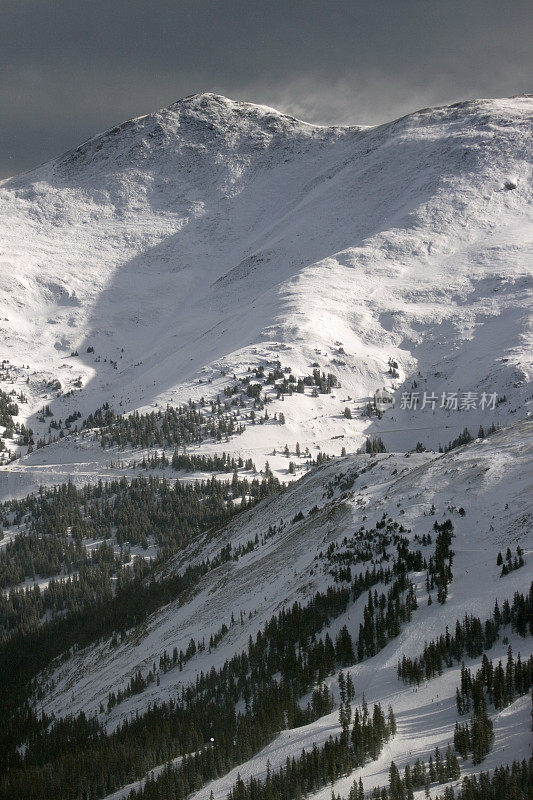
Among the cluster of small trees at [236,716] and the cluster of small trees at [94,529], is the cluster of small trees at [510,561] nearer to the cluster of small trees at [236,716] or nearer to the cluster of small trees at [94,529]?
the cluster of small trees at [236,716]

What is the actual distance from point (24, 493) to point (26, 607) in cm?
5585

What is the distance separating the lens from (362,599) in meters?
44.9

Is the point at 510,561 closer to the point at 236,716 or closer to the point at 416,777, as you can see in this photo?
the point at 416,777

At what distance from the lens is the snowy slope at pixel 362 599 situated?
→ 30.4 m

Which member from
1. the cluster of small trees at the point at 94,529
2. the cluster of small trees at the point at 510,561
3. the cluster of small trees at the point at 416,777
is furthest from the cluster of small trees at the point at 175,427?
the cluster of small trees at the point at 416,777

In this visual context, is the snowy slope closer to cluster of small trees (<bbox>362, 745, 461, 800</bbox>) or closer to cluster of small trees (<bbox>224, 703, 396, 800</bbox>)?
cluster of small trees (<bbox>224, 703, 396, 800</bbox>)

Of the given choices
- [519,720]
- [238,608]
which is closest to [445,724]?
[519,720]

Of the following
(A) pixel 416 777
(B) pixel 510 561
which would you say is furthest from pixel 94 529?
(A) pixel 416 777

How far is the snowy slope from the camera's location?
3044 cm

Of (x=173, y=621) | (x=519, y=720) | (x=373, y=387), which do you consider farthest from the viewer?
(x=373, y=387)

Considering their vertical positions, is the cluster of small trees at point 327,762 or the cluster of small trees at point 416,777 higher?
the cluster of small trees at point 416,777

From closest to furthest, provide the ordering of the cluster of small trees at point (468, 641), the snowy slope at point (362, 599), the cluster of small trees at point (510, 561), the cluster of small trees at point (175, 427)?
the snowy slope at point (362, 599), the cluster of small trees at point (468, 641), the cluster of small trees at point (510, 561), the cluster of small trees at point (175, 427)

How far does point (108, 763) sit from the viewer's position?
45562mm

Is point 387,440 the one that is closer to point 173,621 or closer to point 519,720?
point 173,621
